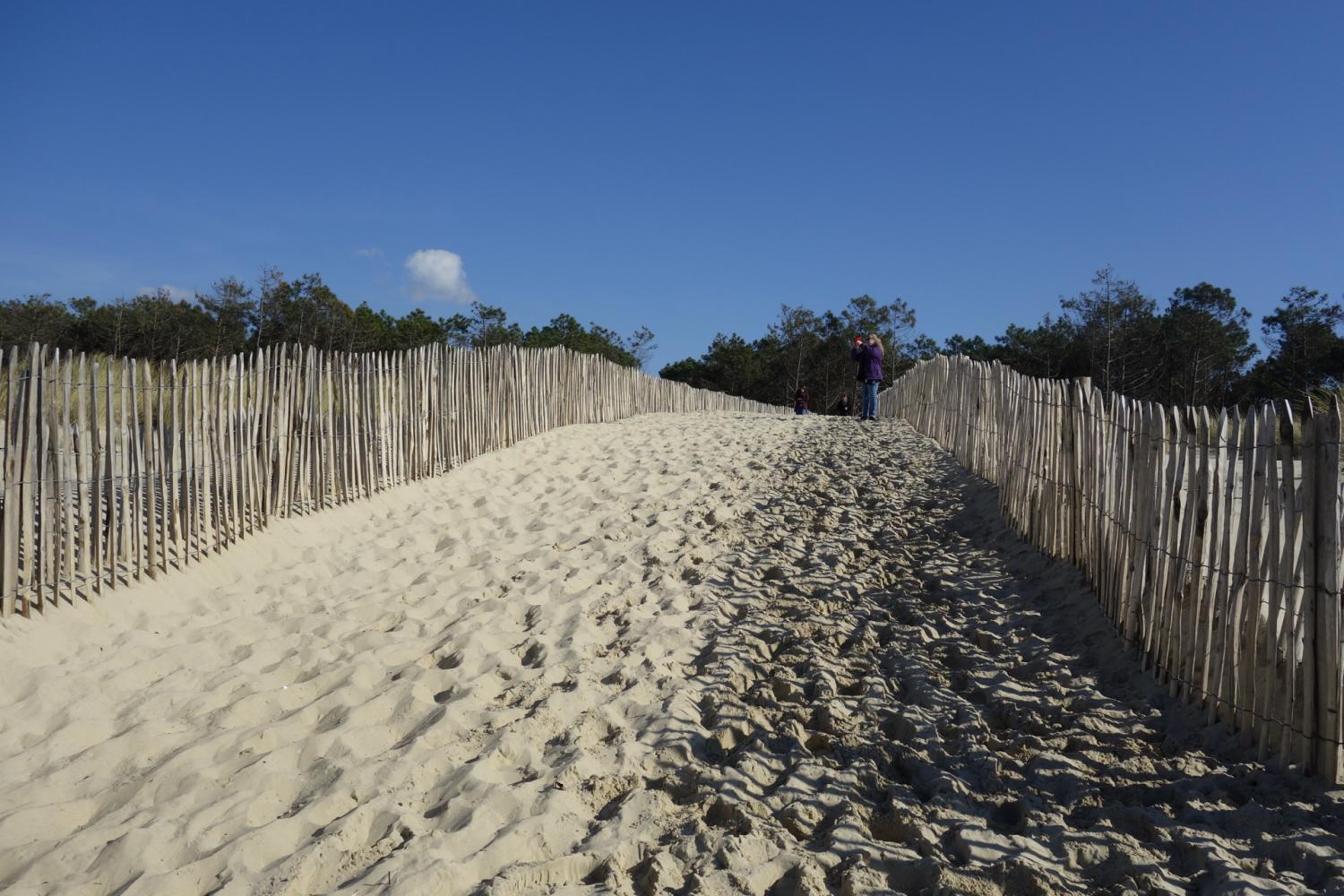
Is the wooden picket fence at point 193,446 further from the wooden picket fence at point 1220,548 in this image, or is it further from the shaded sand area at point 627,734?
the wooden picket fence at point 1220,548

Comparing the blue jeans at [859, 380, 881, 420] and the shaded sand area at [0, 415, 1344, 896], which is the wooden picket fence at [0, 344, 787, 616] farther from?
the blue jeans at [859, 380, 881, 420]

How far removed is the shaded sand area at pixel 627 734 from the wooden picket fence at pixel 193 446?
0.26 metres

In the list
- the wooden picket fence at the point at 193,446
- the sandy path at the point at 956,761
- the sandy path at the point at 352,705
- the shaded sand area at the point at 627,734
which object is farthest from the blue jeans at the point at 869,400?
the sandy path at the point at 956,761

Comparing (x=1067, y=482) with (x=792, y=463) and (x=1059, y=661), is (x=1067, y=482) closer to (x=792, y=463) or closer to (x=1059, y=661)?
(x=1059, y=661)

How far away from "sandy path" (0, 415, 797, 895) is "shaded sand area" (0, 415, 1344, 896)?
0.02 metres

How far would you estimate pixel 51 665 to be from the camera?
3.87 m

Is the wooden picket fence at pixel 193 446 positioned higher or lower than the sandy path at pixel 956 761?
higher

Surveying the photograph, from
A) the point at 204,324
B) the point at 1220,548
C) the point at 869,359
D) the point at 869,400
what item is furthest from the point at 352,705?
the point at 204,324

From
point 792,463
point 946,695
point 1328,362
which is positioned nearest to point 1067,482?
point 946,695

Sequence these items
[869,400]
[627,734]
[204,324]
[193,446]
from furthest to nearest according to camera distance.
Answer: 1. [204,324]
2. [869,400]
3. [193,446]
4. [627,734]

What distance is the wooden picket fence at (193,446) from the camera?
4191mm

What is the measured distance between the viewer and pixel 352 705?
360 cm

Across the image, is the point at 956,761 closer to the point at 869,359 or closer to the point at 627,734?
the point at 627,734

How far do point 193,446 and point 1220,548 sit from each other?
547cm
